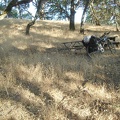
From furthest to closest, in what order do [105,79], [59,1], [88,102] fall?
[59,1] < [105,79] < [88,102]

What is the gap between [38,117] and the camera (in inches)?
211

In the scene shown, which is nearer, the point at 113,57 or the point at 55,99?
the point at 55,99

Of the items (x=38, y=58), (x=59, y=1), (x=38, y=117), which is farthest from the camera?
(x=59, y=1)

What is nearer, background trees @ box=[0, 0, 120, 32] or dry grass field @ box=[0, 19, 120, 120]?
dry grass field @ box=[0, 19, 120, 120]

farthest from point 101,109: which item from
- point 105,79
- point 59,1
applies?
point 59,1

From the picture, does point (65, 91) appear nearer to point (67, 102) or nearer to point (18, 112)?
point (67, 102)

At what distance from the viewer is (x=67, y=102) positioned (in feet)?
19.5

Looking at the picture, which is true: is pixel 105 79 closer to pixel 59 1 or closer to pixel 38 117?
pixel 38 117

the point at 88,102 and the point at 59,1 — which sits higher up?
the point at 59,1

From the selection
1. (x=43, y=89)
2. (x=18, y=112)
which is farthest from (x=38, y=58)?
(x=18, y=112)

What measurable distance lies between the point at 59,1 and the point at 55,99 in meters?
22.4

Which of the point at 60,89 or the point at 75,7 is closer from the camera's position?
the point at 60,89

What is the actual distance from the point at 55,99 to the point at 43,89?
0.71m

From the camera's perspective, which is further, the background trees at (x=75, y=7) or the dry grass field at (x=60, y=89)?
the background trees at (x=75, y=7)
